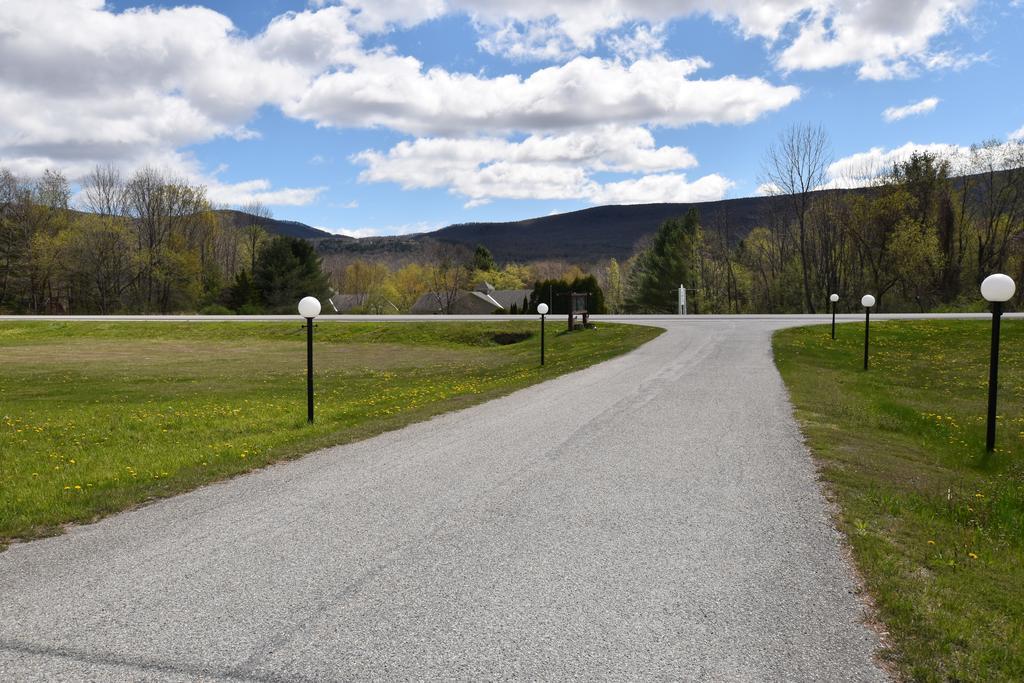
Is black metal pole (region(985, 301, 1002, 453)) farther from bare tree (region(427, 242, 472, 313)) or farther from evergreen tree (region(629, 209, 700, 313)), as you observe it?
bare tree (region(427, 242, 472, 313))

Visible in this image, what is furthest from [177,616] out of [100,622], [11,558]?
[11,558]

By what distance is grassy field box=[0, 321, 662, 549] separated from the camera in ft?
24.5

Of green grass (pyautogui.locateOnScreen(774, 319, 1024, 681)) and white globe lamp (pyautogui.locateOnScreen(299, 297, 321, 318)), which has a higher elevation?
white globe lamp (pyautogui.locateOnScreen(299, 297, 321, 318))

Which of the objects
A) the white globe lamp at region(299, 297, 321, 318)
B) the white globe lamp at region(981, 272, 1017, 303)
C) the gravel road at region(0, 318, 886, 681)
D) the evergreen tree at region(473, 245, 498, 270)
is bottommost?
the gravel road at region(0, 318, 886, 681)

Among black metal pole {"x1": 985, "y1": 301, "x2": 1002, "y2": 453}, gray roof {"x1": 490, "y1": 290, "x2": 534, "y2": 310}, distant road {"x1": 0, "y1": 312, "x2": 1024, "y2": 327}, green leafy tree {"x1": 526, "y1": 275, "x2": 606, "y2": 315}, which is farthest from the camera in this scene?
gray roof {"x1": 490, "y1": 290, "x2": 534, "y2": 310}

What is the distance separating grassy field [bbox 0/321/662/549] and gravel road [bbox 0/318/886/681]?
1.27m

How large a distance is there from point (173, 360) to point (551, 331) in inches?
700

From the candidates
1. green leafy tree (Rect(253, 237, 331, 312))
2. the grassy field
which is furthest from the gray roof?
the grassy field

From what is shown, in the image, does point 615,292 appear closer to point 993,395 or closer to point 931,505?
point 993,395

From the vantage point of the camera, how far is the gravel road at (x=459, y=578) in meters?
3.39

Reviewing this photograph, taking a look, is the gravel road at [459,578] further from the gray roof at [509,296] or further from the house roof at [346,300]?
the gray roof at [509,296]

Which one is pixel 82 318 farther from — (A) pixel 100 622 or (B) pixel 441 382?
(A) pixel 100 622

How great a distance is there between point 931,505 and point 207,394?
1626 cm

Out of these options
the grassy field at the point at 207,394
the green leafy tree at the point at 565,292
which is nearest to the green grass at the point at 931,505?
the grassy field at the point at 207,394
